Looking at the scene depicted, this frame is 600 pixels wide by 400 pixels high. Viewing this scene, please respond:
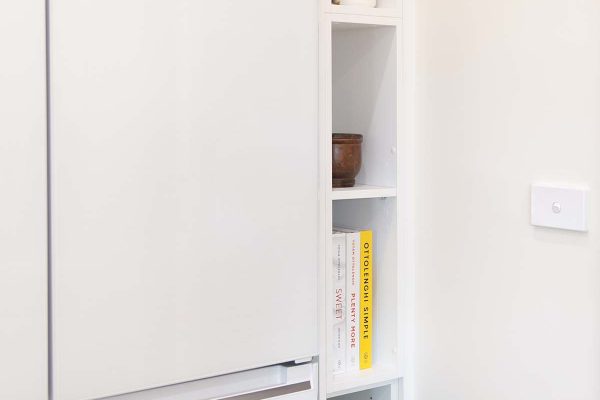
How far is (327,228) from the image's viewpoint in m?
1.43

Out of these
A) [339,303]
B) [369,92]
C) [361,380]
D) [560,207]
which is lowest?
[361,380]

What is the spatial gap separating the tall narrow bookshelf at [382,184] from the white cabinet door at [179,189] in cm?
16

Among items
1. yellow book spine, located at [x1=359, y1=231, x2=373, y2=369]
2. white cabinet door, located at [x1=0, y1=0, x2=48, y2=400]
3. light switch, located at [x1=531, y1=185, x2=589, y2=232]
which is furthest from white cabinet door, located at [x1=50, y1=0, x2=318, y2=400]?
light switch, located at [x1=531, y1=185, x2=589, y2=232]

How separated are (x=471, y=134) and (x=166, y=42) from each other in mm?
588

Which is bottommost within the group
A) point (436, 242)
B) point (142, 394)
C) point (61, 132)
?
point (142, 394)

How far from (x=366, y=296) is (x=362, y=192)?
227mm

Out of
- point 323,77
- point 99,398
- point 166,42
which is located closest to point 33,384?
point 99,398

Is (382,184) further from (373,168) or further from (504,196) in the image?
(504,196)

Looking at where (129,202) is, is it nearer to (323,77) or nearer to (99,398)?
(99,398)

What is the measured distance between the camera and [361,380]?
1.51m

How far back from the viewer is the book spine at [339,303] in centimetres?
151

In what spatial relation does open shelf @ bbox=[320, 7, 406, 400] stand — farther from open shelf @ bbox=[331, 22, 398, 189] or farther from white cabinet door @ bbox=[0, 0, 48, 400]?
white cabinet door @ bbox=[0, 0, 48, 400]

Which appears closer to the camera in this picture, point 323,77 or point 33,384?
point 33,384

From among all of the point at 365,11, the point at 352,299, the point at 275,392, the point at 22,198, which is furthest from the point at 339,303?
the point at 22,198
